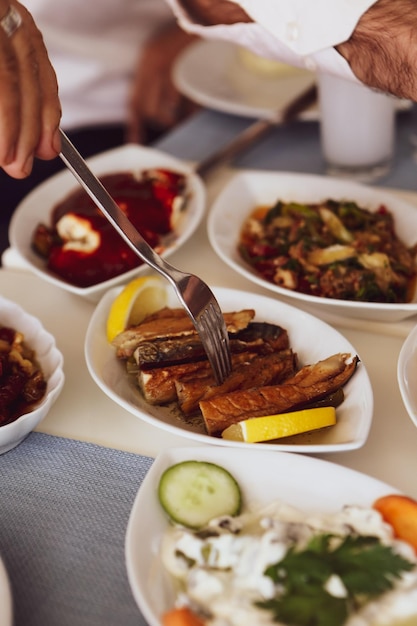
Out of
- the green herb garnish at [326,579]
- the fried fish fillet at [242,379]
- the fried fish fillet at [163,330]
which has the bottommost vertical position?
Result: the fried fish fillet at [242,379]

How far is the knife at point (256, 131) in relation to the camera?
5.70ft

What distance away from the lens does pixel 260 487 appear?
887mm

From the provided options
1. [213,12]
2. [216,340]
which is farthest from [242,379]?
[213,12]

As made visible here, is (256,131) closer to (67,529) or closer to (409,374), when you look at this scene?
(409,374)

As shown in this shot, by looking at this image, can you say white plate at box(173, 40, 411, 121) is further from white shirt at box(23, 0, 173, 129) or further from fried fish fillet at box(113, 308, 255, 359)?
fried fish fillet at box(113, 308, 255, 359)

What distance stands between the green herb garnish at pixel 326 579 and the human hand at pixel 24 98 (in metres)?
0.53

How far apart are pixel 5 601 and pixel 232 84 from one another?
1.58 meters

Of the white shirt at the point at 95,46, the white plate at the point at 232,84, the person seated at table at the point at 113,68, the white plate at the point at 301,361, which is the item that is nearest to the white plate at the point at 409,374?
the white plate at the point at 301,361

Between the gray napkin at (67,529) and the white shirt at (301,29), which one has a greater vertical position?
the white shirt at (301,29)

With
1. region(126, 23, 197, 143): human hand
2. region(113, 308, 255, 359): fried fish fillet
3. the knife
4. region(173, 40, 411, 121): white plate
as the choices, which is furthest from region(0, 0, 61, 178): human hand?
region(126, 23, 197, 143): human hand

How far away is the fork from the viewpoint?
40.8 inches

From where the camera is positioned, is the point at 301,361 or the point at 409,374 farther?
the point at 301,361

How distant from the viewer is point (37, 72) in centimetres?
94

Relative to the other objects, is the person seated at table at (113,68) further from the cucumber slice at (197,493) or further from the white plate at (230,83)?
the cucumber slice at (197,493)
